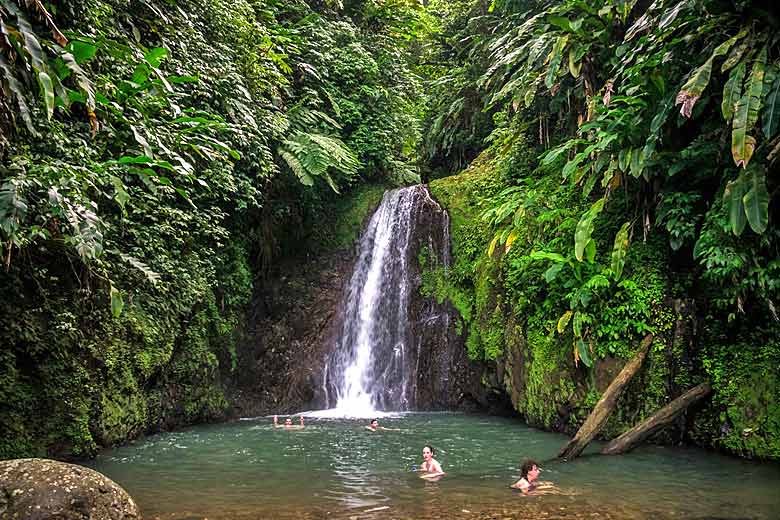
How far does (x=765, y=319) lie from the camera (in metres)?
7.02

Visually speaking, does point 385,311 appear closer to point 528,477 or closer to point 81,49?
point 528,477

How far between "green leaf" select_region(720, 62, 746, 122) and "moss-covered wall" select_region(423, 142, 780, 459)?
8.83ft

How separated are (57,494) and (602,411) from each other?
20.0 ft

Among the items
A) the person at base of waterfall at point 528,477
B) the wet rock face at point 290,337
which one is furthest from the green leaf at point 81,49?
the wet rock face at point 290,337

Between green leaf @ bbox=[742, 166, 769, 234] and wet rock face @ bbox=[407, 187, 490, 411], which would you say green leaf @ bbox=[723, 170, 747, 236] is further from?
wet rock face @ bbox=[407, 187, 490, 411]

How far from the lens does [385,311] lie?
1377 cm

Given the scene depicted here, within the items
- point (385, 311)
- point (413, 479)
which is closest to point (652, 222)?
point (413, 479)

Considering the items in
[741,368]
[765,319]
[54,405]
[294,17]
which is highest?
[294,17]

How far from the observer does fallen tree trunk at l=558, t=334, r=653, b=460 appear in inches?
285

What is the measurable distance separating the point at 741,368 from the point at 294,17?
13545mm

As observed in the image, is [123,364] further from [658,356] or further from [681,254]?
[681,254]

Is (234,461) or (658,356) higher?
(658,356)

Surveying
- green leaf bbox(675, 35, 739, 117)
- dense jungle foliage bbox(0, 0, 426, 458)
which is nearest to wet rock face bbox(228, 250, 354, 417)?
dense jungle foliage bbox(0, 0, 426, 458)

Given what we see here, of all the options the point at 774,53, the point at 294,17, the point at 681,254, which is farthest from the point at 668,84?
the point at 294,17
